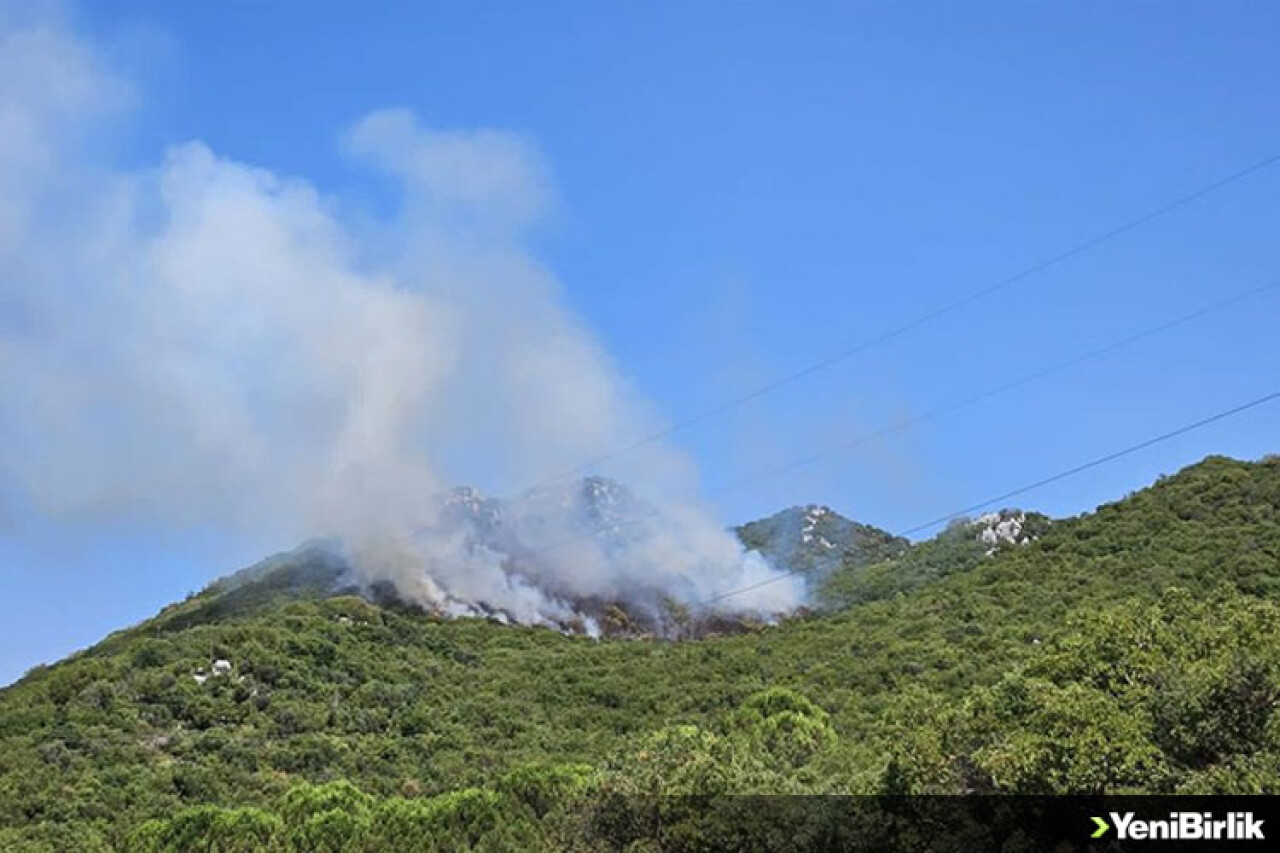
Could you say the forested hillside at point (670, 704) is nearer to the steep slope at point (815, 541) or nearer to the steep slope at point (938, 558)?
the steep slope at point (938, 558)

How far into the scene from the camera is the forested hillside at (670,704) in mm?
34938

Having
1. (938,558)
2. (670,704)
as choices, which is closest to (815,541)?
(938,558)

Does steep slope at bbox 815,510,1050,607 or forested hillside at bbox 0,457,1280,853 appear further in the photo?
steep slope at bbox 815,510,1050,607

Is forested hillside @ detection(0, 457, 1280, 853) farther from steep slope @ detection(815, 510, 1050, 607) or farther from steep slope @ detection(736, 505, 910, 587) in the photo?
steep slope @ detection(736, 505, 910, 587)

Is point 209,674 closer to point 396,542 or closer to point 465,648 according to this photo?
point 465,648

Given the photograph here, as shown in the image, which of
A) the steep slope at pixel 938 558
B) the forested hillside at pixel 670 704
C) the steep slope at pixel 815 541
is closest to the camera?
the forested hillside at pixel 670 704

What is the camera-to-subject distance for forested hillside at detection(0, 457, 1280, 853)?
3494 centimetres

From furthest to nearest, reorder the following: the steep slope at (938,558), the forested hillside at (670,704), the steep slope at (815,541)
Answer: the steep slope at (815,541), the steep slope at (938,558), the forested hillside at (670,704)

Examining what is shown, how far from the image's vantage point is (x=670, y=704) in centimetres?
8888

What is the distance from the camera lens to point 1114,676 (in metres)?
38.1

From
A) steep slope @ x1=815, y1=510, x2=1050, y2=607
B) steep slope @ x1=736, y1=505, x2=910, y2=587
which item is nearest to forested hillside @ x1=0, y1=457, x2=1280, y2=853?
steep slope @ x1=815, y1=510, x2=1050, y2=607

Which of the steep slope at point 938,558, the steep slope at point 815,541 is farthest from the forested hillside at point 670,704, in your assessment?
the steep slope at point 815,541

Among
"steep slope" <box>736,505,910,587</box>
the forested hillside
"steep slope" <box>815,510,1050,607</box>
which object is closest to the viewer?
the forested hillside

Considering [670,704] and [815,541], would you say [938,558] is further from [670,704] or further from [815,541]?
[670,704]
